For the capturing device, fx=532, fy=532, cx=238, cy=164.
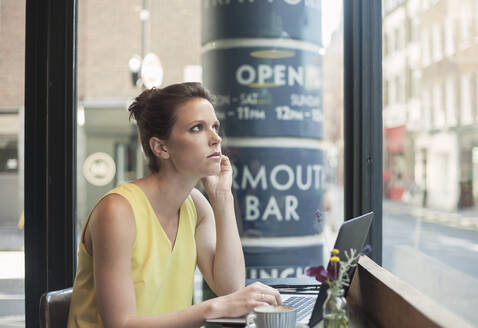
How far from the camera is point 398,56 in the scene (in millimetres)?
2502

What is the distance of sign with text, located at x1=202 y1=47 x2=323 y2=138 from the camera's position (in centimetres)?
269

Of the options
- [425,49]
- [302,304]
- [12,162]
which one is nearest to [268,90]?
[425,49]

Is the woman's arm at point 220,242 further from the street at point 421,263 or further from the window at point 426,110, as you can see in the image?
the window at point 426,110

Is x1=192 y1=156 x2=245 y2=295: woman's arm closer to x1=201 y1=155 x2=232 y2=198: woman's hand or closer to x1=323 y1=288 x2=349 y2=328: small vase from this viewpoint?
x1=201 y1=155 x2=232 y2=198: woman's hand

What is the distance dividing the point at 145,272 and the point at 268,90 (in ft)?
4.68

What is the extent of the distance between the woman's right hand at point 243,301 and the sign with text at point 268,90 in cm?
146

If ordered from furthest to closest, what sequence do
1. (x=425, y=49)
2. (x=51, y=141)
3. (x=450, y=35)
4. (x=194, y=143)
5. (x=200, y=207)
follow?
(x=425, y=49) < (x=51, y=141) < (x=450, y=35) < (x=200, y=207) < (x=194, y=143)

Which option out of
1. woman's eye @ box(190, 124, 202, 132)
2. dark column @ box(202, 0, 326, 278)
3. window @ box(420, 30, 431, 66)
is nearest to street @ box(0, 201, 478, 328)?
dark column @ box(202, 0, 326, 278)

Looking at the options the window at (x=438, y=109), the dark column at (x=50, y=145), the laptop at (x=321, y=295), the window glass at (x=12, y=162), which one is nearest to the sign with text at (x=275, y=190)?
the window at (x=438, y=109)

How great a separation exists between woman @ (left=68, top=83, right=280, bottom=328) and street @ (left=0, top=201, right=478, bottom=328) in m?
0.77

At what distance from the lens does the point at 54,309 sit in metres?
1.59

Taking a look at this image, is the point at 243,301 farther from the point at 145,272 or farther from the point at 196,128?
the point at 196,128

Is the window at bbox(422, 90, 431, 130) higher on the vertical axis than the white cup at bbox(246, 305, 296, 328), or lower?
higher

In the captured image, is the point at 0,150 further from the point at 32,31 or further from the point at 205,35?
the point at 205,35
